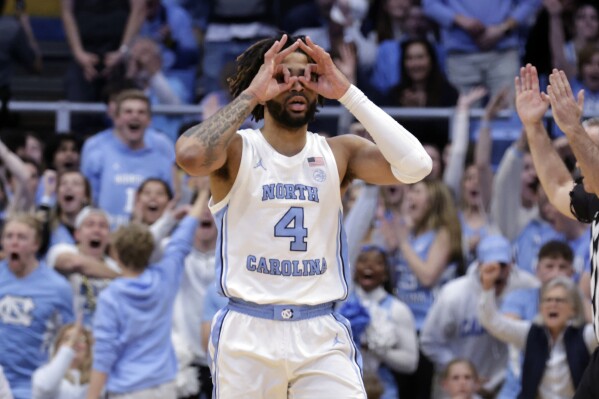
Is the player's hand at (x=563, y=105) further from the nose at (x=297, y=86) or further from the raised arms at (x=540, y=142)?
the nose at (x=297, y=86)

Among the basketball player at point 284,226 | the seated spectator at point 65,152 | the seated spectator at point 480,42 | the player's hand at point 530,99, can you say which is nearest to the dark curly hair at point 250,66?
the basketball player at point 284,226

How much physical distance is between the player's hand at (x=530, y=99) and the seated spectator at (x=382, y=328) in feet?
9.02

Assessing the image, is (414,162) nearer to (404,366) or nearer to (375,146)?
(375,146)

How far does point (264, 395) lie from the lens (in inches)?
258

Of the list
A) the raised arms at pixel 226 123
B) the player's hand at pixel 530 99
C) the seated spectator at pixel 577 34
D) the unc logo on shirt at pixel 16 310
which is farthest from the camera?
the seated spectator at pixel 577 34

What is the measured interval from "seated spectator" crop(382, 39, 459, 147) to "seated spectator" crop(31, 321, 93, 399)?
4077mm

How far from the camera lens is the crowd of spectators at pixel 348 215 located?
966cm

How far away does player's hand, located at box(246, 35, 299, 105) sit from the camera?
6.55 m

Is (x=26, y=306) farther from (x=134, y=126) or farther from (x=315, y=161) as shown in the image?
(x=315, y=161)

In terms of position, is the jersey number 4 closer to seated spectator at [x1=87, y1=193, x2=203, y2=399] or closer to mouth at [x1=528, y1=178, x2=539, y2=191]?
seated spectator at [x1=87, y1=193, x2=203, y2=399]

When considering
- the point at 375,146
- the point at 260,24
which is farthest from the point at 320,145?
the point at 260,24

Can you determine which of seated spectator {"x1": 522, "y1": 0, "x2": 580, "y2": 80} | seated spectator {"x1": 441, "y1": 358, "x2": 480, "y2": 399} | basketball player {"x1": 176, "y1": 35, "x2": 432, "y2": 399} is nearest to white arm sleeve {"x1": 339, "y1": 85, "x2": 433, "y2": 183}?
basketball player {"x1": 176, "y1": 35, "x2": 432, "y2": 399}

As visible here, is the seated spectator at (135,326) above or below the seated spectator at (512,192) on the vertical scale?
below

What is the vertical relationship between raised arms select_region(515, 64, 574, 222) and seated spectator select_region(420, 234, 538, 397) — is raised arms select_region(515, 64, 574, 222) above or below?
above
